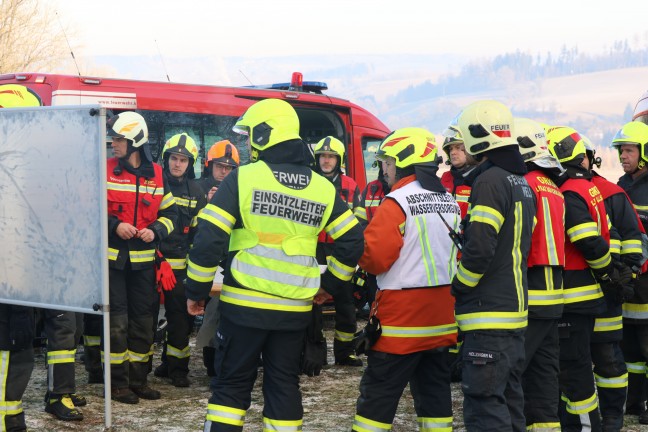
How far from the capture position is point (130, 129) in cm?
629

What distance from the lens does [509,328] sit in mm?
4406

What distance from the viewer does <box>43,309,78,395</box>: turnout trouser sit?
5.74m

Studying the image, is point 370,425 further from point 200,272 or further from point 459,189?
point 459,189

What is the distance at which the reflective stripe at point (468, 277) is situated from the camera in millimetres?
4359

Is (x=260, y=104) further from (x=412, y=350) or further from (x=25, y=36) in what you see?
(x=25, y=36)

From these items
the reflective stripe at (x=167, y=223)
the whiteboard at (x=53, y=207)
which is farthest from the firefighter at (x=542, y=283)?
the reflective stripe at (x=167, y=223)

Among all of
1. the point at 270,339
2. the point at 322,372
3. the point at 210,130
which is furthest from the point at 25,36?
the point at 270,339

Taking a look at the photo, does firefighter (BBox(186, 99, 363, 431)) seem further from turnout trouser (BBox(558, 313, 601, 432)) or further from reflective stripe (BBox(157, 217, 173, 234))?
reflective stripe (BBox(157, 217, 173, 234))

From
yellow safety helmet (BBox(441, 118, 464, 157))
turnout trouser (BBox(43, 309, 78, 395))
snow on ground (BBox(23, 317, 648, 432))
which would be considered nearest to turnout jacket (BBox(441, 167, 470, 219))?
yellow safety helmet (BBox(441, 118, 464, 157))

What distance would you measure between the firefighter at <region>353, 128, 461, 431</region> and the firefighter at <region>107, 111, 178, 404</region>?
2.17 m

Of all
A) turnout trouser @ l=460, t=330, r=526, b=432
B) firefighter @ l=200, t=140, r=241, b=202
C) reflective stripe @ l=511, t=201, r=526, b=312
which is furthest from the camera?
firefighter @ l=200, t=140, r=241, b=202

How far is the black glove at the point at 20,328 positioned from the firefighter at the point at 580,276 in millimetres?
3228

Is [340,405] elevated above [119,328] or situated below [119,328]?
below

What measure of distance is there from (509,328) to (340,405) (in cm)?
223
